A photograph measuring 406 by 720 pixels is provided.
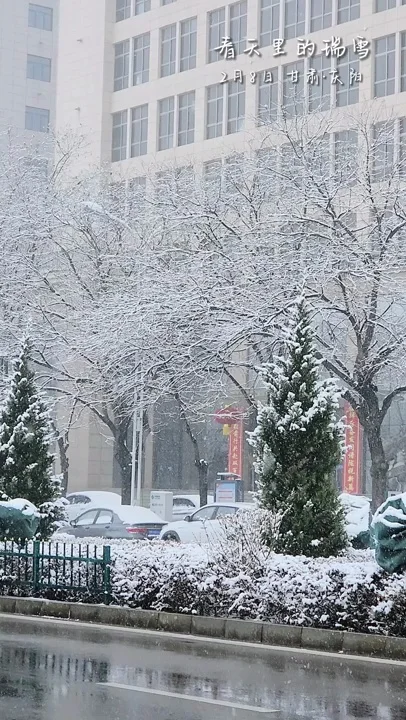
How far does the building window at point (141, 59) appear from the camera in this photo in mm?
53253

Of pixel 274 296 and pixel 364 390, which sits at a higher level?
pixel 274 296

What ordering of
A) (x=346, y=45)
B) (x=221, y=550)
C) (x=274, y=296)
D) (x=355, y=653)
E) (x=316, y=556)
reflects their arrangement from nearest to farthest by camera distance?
(x=355, y=653) → (x=221, y=550) → (x=316, y=556) → (x=274, y=296) → (x=346, y=45)

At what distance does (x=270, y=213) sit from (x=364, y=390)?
14.6 feet

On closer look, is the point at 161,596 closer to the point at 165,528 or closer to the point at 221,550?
the point at 221,550

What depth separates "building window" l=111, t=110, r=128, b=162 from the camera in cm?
5285

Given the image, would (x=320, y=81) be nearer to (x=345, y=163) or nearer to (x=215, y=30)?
(x=215, y=30)

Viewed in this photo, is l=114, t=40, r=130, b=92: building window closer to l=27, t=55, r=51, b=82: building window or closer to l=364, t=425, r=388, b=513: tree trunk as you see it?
l=27, t=55, r=51, b=82: building window

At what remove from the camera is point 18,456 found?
1861 cm

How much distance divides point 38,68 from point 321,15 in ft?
126

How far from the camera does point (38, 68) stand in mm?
80062

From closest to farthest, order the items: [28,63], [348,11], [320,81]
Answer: [320,81] < [348,11] < [28,63]

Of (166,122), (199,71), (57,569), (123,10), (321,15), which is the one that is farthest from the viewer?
(123,10)

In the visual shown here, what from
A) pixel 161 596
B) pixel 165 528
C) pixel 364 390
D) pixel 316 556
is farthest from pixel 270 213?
pixel 161 596

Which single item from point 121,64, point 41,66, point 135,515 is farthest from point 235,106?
point 41,66
